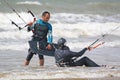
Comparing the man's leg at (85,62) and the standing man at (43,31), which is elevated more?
the standing man at (43,31)

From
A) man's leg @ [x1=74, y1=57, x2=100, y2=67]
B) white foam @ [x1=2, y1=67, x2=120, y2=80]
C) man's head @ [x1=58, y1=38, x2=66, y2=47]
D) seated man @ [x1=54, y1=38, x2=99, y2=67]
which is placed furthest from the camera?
man's leg @ [x1=74, y1=57, x2=100, y2=67]

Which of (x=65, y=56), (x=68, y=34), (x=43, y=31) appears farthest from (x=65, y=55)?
(x=68, y=34)

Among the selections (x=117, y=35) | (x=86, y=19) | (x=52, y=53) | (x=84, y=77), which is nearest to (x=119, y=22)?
(x=86, y=19)

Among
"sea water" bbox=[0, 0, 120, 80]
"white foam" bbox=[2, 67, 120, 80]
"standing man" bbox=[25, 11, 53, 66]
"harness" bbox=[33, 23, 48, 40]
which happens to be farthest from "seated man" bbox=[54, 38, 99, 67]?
"white foam" bbox=[2, 67, 120, 80]

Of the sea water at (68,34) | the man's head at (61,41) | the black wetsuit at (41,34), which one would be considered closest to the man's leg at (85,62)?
the sea water at (68,34)

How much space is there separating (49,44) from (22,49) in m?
6.02

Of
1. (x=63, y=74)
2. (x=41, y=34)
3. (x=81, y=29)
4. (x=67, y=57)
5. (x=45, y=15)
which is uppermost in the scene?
(x=45, y=15)

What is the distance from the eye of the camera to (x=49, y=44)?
11.5m

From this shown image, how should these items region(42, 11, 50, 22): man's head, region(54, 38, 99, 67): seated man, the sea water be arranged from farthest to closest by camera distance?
region(42, 11, 50, 22): man's head, region(54, 38, 99, 67): seated man, the sea water

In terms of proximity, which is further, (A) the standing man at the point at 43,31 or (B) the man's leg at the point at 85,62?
(A) the standing man at the point at 43,31

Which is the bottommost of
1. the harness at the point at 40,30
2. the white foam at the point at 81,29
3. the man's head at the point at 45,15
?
the white foam at the point at 81,29

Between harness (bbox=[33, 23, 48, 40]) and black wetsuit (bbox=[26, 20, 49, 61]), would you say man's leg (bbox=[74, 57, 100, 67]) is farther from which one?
harness (bbox=[33, 23, 48, 40])

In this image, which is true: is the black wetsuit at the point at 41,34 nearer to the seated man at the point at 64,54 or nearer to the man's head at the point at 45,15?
the man's head at the point at 45,15

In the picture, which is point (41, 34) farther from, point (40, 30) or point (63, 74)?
point (63, 74)
